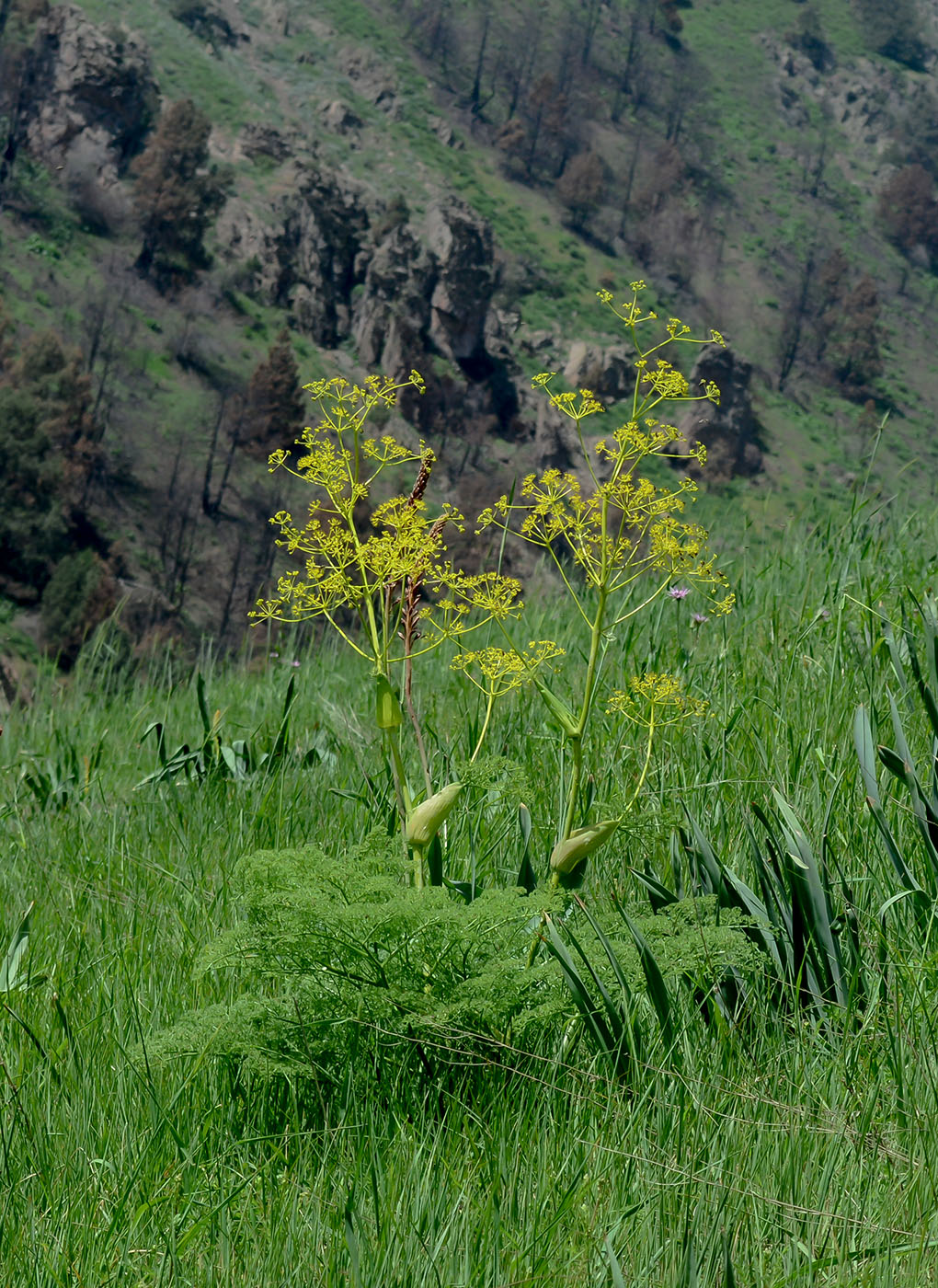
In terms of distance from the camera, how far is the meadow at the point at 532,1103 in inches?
39.6

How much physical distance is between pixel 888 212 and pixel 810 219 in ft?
22.7

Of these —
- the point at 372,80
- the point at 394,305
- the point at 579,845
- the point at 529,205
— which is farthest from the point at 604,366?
the point at 579,845

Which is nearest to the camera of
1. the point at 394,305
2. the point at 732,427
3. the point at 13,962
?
the point at 13,962

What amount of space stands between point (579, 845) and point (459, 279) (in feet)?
216

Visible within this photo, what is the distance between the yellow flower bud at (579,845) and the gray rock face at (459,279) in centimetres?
6495

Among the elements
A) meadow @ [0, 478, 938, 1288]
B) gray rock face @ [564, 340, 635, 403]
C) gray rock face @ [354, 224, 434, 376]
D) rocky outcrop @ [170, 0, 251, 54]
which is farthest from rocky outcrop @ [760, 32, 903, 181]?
meadow @ [0, 478, 938, 1288]

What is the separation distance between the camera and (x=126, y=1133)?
1240mm

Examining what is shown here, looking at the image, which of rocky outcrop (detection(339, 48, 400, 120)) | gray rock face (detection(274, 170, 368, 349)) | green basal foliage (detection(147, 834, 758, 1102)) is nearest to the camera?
green basal foliage (detection(147, 834, 758, 1102))

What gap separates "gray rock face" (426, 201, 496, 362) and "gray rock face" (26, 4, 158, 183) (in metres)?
18.5

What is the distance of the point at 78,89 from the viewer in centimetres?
5794

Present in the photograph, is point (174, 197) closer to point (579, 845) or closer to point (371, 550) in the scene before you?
point (371, 550)

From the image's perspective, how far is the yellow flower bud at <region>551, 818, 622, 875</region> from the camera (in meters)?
1.24

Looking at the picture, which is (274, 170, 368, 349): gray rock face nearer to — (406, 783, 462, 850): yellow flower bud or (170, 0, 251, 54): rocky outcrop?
(170, 0, 251, 54): rocky outcrop

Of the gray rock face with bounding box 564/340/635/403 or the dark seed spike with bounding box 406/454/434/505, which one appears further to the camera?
the gray rock face with bounding box 564/340/635/403
